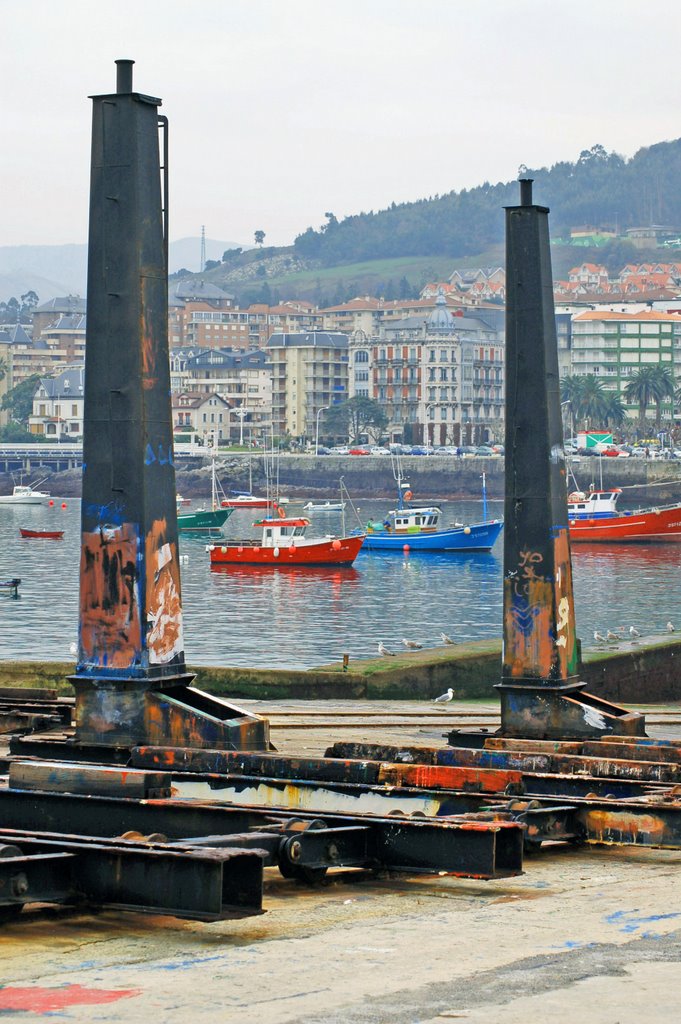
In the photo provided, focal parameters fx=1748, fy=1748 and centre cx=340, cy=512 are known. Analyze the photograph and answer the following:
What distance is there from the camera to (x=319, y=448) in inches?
7598

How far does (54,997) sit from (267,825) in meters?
2.85

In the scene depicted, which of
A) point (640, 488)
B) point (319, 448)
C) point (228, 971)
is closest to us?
point (228, 971)

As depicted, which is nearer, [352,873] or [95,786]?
[352,873]

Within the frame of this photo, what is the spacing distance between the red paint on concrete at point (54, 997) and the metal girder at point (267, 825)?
264 cm

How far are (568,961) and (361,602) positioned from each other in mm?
61183

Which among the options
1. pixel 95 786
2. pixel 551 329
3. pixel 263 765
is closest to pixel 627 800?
pixel 263 765

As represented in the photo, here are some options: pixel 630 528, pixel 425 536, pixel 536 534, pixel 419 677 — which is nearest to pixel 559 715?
pixel 536 534

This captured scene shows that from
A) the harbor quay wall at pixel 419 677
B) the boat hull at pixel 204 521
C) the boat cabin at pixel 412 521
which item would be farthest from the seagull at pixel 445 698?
the boat hull at pixel 204 521

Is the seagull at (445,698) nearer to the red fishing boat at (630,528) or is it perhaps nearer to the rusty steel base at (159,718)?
the rusty steel base at (159,718)

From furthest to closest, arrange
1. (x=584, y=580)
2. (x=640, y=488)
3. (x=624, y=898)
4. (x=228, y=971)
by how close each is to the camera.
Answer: (x=640, y=488), (x=584, y=580), (x=624, y=898), (x=228, y=971)

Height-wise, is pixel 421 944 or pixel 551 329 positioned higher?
pixel 551 329

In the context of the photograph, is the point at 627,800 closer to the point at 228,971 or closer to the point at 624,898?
the point at 624,898

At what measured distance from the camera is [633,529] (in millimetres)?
106500

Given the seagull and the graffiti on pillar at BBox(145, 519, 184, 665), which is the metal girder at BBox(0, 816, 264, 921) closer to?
the graffiti on pillar at BBox(145, 519, 184, 665)
